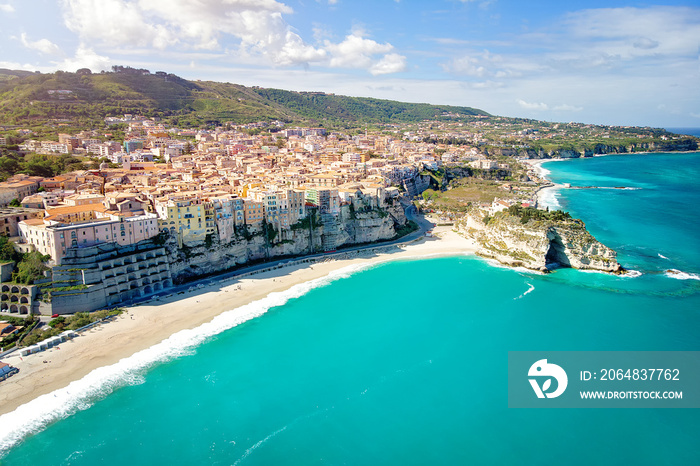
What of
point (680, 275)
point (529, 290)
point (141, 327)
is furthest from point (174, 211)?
point (680, 275)

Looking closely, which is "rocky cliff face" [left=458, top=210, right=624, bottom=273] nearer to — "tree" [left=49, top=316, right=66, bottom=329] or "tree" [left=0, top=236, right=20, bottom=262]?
"tree" [left=49, top=316, right=66, bottom=329]

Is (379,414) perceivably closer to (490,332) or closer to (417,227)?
(490,332)

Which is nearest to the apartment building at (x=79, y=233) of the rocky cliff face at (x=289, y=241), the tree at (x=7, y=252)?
the tree at (x=7, y=252)

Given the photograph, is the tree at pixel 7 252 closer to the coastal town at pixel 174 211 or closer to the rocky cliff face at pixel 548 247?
the coastal town at pixel 174 211

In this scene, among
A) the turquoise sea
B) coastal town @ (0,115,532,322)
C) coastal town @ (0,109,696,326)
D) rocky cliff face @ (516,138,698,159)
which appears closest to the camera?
the turquoise sea

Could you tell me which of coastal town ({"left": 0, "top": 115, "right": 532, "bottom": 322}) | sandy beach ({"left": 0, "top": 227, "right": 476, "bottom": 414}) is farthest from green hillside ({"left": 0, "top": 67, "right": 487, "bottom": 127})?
sandy beach ({"left": 0, "top": 227, "right": 476, "bottom": 414})
